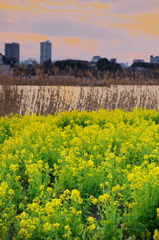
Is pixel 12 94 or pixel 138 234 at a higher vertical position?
pixel 12 94

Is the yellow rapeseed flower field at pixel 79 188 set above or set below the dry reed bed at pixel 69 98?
below

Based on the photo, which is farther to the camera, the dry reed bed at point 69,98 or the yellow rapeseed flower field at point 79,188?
the dry reed bed at point 69,98

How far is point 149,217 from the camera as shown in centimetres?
346

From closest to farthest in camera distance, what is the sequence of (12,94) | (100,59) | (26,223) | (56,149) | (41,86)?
(26,223), (56,149), (12,94), (41,86), (100,59)

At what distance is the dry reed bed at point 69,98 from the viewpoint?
11.2 meters

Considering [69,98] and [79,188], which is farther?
[69,98]

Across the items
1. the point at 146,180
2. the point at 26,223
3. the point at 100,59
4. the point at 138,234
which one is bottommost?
the point at 138,234

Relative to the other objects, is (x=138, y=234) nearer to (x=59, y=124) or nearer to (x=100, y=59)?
(x=59, y=124)

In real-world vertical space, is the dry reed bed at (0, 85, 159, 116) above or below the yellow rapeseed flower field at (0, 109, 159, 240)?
above

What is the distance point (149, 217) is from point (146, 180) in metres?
0.35

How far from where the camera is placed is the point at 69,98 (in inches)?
480

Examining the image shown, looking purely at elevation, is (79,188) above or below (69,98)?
below

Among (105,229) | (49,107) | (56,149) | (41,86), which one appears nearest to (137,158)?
(56,149)

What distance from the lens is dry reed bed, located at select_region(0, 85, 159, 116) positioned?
440 inches
